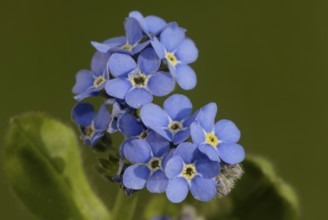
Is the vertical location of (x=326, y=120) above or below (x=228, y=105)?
below

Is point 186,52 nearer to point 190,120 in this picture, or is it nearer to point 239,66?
point 190,120

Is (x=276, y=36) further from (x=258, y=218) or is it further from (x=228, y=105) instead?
(x=258, y=218)

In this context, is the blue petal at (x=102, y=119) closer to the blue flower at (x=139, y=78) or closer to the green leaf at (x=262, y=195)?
the blue flower at (x=139, y=78)

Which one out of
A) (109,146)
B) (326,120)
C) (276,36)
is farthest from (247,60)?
(109,146)

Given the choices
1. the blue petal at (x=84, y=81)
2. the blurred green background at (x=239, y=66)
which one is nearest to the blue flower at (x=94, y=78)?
the blue petal at (x=84, y=81)

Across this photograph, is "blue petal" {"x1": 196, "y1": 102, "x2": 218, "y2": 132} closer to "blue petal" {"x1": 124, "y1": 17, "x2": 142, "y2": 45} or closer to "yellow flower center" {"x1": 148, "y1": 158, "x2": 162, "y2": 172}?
"yellow flower center" {"x1": 148, "y1": 158, "x2": 162, "y2": 172}

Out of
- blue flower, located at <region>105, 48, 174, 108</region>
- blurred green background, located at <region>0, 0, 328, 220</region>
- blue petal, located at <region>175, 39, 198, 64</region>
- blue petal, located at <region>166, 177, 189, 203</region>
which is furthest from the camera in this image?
blurred green background, located at <region>0, 0, 328, 220</region>

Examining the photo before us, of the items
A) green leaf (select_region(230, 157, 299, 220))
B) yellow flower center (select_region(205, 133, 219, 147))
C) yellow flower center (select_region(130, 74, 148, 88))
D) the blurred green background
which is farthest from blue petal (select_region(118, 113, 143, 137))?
the blurred green background
